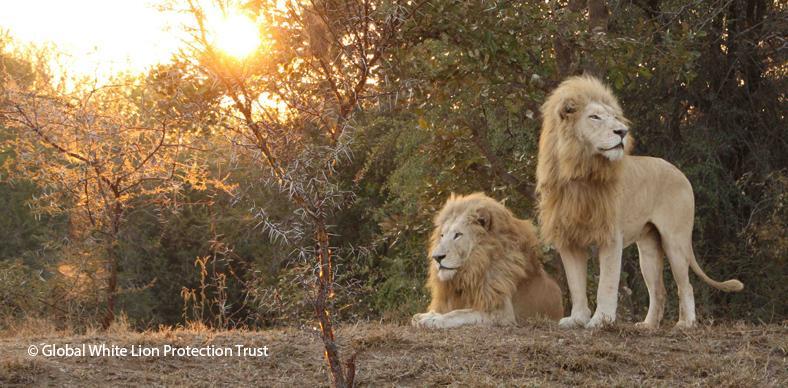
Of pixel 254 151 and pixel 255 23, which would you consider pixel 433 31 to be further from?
pixel 254 151

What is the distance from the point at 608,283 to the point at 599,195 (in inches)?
26.0

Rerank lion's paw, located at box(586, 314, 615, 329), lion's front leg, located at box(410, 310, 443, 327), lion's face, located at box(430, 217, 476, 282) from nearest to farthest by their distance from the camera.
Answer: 1. lion's paw, located at box(586, 314, 615, 329)
2. lion's front leg, located at box(410, 310, 443, 327)
3. lion's face, located at box(430, 217, 476, 282)

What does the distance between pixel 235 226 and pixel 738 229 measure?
9.76 m

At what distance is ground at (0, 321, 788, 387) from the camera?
6.21 meters

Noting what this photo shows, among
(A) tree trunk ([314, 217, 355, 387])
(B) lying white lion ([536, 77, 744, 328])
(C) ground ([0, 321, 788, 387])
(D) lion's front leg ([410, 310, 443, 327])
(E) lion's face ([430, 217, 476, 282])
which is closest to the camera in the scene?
(A) tree trunk ([314, 217, 355, 387])

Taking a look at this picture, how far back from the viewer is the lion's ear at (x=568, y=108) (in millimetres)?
7965

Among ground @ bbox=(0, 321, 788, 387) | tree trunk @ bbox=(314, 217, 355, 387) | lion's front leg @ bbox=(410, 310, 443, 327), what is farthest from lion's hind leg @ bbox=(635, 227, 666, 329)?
tree trunk @ bbox=(314, 217, 355, 387)

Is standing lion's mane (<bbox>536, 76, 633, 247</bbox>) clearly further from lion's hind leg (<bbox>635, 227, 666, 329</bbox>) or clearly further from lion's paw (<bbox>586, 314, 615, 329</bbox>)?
lion's hind leg (<bbox>635, 227, 666, 329</bbox>)

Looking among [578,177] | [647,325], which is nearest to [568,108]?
[578,177]

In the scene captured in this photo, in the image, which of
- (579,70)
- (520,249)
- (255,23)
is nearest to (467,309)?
Result: (520,249)

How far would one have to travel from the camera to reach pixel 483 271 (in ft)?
27.5

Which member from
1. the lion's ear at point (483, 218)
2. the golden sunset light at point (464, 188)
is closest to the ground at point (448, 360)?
the golden sunset light at point (464, 188)

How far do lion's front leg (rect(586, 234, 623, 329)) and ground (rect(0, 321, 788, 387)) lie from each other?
1.16 ft

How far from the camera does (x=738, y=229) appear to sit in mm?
14539
